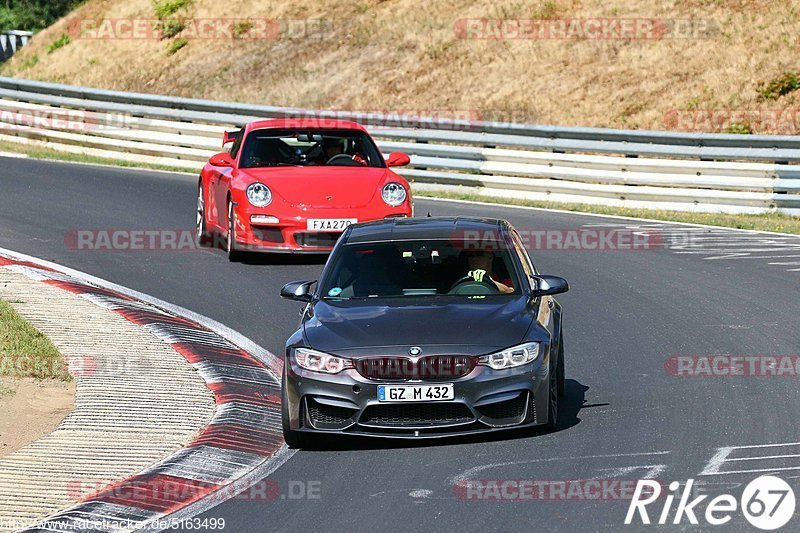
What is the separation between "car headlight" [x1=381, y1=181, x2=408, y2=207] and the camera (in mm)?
15219

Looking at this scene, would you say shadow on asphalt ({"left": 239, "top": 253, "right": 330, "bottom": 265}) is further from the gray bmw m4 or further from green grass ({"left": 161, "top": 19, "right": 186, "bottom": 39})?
green grass ({"left": 161, "top": 19, "right": 186, "bottom": 39})

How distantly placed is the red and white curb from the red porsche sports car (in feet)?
6.76

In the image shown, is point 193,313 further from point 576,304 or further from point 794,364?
point 794,364

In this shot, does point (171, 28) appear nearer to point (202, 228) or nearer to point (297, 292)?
Answer: point (202, 228)

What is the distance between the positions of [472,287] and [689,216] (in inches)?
439

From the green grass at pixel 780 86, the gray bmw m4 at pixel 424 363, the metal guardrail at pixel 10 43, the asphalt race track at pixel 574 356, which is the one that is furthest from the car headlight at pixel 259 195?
the metal guardrail at pixel 10 43

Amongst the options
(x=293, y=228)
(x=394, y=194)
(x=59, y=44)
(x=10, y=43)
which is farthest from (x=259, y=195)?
(x=10, y=43)

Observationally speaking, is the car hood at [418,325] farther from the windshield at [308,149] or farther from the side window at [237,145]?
the side window at [237,145]

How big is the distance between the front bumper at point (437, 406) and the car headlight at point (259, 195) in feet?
22.6

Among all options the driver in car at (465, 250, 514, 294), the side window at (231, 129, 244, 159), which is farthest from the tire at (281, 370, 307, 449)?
the side window at (231, 129, 244, 159)

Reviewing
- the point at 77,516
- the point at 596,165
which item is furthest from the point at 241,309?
the point at 596,165

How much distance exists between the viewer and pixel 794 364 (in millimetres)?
10547

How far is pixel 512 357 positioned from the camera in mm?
8375

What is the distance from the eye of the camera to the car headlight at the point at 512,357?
8312mm
